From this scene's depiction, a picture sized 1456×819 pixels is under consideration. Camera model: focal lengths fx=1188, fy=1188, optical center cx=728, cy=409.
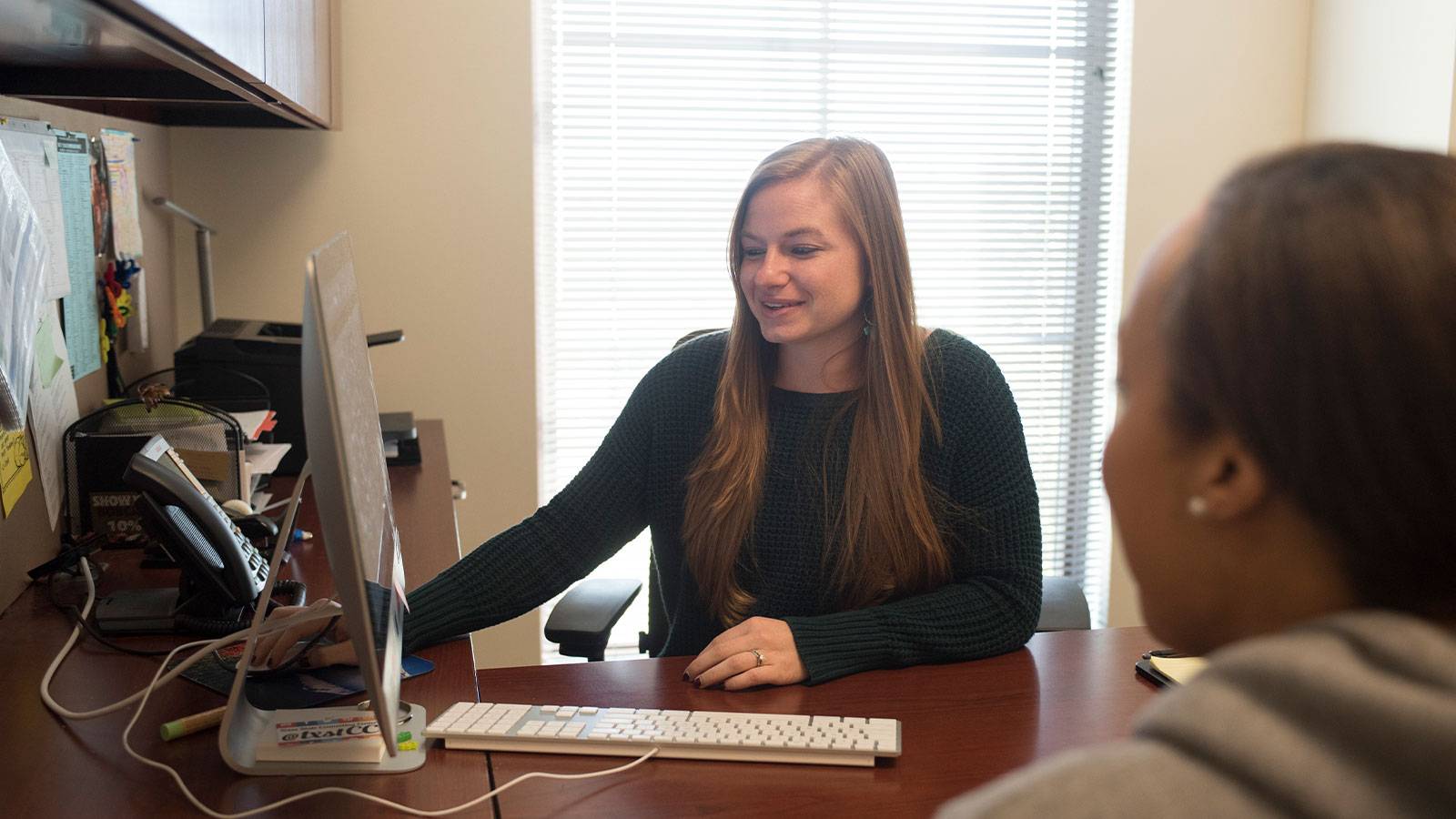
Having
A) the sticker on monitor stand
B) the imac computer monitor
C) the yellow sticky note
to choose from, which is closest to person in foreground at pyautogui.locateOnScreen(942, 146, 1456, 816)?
the imac computer monitor

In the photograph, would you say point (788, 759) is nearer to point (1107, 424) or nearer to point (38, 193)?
point (38, 193)

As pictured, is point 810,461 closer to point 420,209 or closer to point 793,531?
point 793,531

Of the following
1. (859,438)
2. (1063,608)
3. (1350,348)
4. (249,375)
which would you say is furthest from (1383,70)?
(1350,348)

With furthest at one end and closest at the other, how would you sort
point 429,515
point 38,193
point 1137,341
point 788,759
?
point 429,515
point 38,193
point 788,759
point 1137,341

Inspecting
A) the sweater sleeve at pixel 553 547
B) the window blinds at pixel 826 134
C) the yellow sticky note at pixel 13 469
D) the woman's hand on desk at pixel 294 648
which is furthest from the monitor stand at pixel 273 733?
the window blinds at pixel 826 134

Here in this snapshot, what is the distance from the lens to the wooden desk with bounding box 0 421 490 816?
3.15ft

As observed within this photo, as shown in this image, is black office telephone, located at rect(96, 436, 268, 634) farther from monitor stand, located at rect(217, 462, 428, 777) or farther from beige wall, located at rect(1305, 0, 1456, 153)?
beige wall, located at rect(1305, 0, 1456, 153)

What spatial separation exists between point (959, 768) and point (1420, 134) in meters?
2.60

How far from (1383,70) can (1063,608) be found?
196cm

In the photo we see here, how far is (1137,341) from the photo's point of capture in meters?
0.61

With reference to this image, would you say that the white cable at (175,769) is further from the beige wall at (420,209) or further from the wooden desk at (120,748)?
the beige wall at (420,209)

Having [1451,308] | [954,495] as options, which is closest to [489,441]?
[954,495]

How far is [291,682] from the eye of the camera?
1.22m

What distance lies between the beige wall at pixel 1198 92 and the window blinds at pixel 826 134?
3.7 inches
